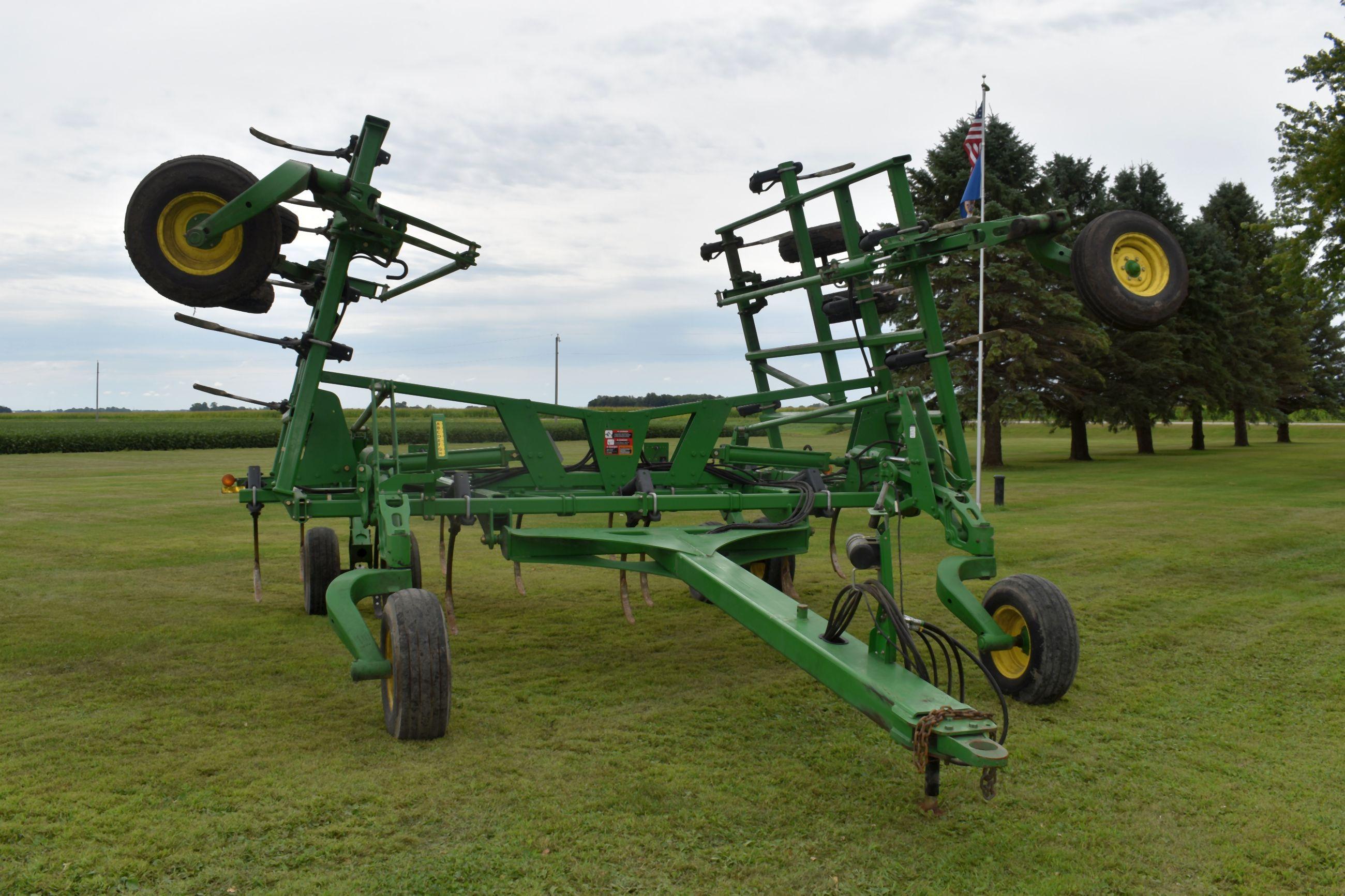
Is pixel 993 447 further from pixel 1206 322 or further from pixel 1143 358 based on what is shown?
pixel 1206 322

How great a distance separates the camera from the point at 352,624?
539 centimetres

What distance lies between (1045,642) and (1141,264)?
2499mm

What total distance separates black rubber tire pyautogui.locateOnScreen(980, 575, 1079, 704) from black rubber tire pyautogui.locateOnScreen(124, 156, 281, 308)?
571 cm

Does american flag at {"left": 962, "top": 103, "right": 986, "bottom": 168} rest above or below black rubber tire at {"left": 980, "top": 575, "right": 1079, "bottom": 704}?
above

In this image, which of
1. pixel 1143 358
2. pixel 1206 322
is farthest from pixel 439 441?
pixel 1206 322

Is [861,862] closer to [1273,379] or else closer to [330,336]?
[330,336]

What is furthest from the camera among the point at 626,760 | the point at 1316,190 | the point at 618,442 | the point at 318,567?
the point at 1316,190

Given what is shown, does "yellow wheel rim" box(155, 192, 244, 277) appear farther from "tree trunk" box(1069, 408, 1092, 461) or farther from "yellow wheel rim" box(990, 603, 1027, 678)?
"tree trunk" box(1069, 408, 1092, 461)

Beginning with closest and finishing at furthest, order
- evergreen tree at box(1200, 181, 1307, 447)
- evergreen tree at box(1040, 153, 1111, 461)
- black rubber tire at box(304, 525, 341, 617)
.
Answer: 1. black rubber tire at box(304, 525, 341, 617)
2. evergreen tree at box(1040, 153, 1111, 461)
3. evergreen tree at box(1200, 181, 1307, 447)

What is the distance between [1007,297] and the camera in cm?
2484

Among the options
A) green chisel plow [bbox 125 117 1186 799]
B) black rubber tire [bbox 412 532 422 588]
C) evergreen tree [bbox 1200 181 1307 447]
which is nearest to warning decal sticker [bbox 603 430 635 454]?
green chisel plow [bbox 125 117 1186 799]

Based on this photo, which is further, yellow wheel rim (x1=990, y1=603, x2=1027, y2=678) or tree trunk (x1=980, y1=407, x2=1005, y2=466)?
tree trunk (x1=980, y1=407, x2=1005, y2=466)

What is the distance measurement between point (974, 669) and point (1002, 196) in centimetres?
2134

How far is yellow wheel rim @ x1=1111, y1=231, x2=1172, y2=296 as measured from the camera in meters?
6.16
